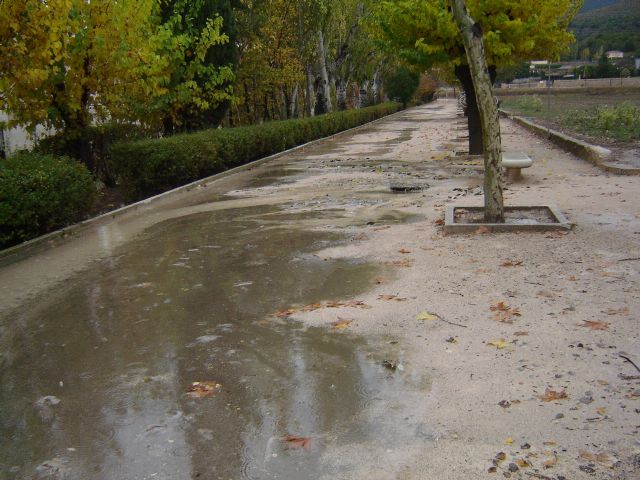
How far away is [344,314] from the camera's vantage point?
5914 millimetres

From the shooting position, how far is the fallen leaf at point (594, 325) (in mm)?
5207

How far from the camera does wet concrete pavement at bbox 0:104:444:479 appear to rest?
3.79m

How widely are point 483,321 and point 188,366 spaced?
7.59 feet

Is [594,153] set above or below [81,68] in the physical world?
below

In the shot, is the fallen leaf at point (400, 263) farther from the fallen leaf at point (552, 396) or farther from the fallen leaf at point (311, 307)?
the fallen leaf at point (552, 396)

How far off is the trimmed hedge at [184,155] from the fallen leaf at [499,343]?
1033 centimetres

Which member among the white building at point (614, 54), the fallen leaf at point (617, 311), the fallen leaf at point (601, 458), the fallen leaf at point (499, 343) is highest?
the fallen leaf at point (601, 458)

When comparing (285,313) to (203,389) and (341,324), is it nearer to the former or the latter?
(341,324)

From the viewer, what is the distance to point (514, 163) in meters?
13.0

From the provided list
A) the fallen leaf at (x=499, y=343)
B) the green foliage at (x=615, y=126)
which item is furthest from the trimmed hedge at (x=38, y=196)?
the green foliage at (x=615, y=126)

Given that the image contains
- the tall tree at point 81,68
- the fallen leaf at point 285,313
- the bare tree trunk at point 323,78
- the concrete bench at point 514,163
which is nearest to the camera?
the fallen leaf at point 285,313

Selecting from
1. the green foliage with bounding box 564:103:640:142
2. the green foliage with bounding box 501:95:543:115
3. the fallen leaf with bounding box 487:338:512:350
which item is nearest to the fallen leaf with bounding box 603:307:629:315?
the fallen leaf with bounding box 487:338:512:350

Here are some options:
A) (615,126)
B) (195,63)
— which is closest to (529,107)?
(615,126)

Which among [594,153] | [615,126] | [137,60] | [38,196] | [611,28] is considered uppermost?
[137,60]
